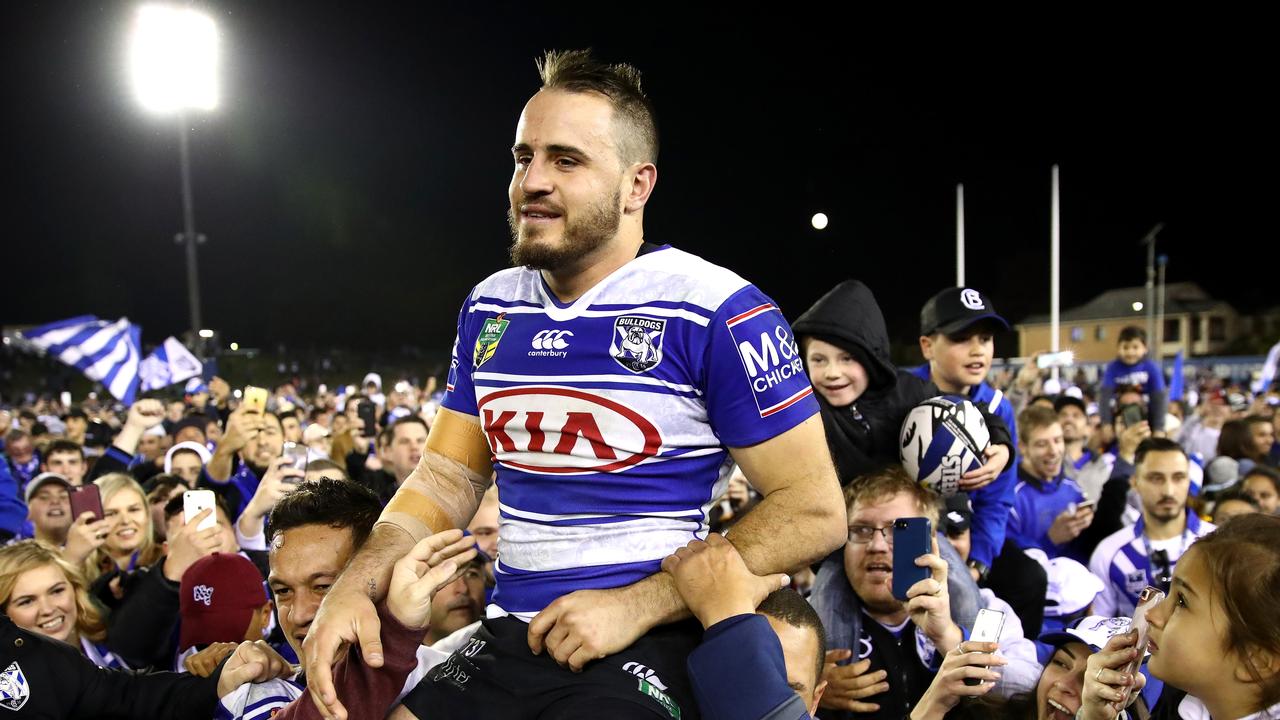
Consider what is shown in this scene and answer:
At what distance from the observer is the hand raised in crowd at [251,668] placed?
2.83m

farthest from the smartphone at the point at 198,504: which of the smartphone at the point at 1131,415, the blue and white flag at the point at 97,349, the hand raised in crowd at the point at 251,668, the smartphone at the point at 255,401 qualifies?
the blue and white flag at the point at 97,349

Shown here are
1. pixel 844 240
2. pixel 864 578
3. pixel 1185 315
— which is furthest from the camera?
pixel 1185 315

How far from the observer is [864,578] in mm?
3562

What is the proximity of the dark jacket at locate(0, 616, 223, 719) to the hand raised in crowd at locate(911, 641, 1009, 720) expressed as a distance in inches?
90.9

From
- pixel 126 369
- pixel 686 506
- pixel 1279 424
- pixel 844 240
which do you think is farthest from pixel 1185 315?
pixel 686 506

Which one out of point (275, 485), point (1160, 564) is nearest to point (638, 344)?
point (275, 485)

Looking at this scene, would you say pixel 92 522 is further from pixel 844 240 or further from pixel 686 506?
pixel 844 240

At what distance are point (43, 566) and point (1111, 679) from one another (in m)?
4.06

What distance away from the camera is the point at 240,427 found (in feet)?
20.5

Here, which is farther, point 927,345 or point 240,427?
point 240,427

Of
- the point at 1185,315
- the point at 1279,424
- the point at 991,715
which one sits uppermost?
the point at 991,715

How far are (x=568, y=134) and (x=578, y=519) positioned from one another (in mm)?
908

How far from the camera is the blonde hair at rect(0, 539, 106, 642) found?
374 cm

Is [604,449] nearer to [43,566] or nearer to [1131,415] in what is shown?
[43,566]
